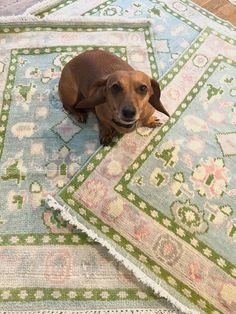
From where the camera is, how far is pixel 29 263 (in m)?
1.45

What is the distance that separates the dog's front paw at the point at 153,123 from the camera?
1764 millimetres

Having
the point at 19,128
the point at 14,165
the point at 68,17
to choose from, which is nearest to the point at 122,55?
the point at 68,17

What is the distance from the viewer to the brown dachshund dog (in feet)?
4.86

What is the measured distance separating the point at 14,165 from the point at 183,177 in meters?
0.74

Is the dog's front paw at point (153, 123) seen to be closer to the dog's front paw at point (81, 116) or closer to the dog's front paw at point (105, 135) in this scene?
the dog's front paw at point (105, 135)

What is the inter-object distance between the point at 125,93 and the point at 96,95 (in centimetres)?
14

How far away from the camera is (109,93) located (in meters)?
1.52

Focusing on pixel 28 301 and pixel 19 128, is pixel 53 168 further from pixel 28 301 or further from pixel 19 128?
pixel 28 301

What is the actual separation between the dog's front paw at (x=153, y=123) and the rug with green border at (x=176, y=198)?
1.3 inches

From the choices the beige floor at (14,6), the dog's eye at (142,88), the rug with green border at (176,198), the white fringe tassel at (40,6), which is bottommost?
the rug with green border at (176,198)

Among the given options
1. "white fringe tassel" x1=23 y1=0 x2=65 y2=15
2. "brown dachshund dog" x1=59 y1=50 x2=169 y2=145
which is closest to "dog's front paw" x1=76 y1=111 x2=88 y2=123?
"brown dachshund dog" x1=59 y1=50 x2=169 y2=145

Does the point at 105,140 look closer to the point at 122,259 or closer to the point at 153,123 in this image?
the point at 153,123

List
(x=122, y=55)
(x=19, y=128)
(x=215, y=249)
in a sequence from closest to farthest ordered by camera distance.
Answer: (x=215, y=249) < (x=19, y=128) < (x=122, y=55)

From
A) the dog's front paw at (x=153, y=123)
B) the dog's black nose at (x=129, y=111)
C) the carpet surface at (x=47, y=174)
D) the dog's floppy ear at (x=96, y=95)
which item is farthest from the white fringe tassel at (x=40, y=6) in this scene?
the dog's black nose at (x=129, y=111)
